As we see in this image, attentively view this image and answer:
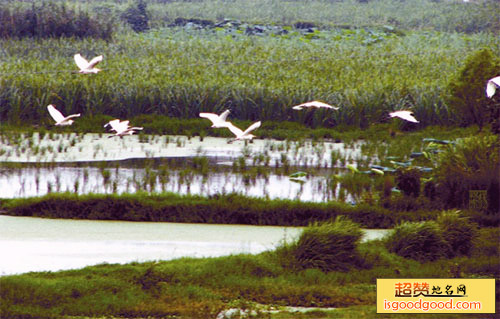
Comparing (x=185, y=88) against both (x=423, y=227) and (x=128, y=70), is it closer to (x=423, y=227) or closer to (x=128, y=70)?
(x=128, y=70)

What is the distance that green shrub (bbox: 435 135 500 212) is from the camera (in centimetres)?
947

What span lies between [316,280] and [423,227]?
4.70ft

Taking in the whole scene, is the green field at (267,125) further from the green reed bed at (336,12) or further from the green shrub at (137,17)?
the green reed bed at (336,12)

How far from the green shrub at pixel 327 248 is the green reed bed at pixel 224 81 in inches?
392

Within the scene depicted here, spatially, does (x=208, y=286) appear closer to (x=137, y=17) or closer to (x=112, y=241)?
(x=112, y=241)

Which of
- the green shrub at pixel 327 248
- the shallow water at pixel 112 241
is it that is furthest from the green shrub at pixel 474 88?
the green shrub at pixel 327 248

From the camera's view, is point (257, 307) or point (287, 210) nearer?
point (257, 307)

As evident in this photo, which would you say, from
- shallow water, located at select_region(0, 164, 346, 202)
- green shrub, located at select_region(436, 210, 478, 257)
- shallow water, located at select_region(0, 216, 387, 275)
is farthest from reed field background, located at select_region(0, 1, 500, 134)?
green shrub, located at select_region(436, 210, 478, 257)

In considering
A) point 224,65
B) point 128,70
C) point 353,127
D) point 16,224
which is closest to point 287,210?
point 16,224

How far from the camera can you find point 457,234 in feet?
24.8

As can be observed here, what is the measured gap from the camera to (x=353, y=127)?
1658 cm

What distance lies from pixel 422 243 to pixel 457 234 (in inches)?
18.1

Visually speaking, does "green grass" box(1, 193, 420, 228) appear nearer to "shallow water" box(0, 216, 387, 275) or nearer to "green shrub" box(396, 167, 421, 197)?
"shallow water" box(0, 216, 387, 275)

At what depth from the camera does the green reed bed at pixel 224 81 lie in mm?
17031
